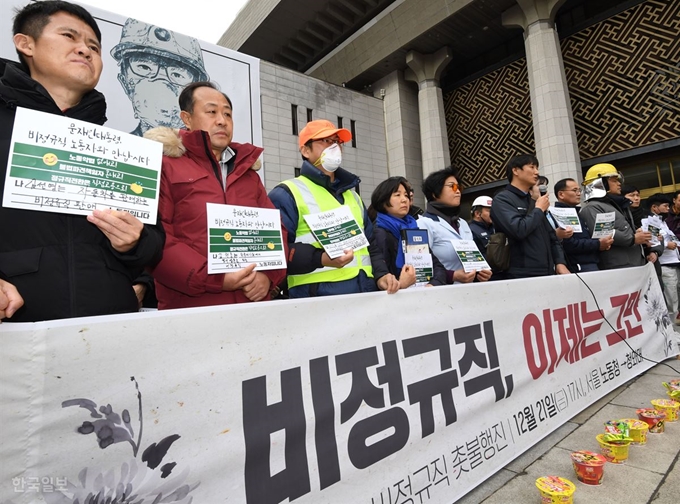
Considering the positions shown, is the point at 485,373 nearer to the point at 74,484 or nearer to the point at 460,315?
the point at 460,315

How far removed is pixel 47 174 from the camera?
0.89 meters

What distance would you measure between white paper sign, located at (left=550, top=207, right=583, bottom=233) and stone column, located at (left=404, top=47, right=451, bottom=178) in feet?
28.7

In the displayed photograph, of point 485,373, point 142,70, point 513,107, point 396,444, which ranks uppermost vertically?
point 513,107

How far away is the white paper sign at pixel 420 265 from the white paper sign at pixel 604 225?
2059 mm

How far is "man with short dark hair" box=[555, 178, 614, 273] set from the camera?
339cm

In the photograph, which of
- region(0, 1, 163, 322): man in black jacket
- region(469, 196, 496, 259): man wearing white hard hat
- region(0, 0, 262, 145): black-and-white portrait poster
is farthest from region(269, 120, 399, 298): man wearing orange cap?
region(469, 196, 496, 259): man wearing white hard hat

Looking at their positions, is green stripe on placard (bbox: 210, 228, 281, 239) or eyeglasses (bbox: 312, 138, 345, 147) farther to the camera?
eyeglasses (bbox: 312, 138, 345, 147)

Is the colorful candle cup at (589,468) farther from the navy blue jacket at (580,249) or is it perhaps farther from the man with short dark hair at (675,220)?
the man with short dark hair at (675,220)

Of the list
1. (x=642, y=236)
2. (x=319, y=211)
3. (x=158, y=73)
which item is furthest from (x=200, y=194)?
(x=642, y=236)

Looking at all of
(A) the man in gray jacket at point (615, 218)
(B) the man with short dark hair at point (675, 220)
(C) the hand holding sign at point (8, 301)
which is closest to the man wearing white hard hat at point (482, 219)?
(A) the man in gray jacket at point (615, 218)

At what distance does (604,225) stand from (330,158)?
107 inches

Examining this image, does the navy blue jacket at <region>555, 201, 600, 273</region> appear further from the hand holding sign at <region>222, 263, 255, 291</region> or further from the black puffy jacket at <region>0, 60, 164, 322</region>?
the black puffy jacket at <region>0, 60, 164, 322</region>

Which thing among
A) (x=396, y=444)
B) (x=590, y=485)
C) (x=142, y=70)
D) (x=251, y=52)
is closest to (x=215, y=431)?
(x=396, y=444)

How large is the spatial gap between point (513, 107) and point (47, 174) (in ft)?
39.5
